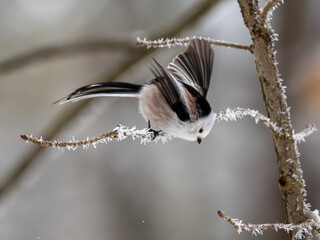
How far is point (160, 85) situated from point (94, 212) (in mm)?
3800

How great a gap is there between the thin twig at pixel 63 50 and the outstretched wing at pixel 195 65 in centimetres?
46

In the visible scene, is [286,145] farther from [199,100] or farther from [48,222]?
[48,222]

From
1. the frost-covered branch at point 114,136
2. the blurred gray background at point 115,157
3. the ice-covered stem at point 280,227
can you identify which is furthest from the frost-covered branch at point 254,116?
the blurred gray background at point 115,157

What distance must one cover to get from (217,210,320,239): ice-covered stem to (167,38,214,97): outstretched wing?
0.32m

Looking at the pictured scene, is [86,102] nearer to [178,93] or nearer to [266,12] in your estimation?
[178,93]

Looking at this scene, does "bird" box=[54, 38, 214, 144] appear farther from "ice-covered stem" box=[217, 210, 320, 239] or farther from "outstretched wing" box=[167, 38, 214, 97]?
"ice-covered stem" box=[217, 210, 320, 239]

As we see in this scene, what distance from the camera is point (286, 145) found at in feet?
1.90

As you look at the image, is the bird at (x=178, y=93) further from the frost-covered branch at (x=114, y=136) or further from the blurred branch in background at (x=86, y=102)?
the blurred branch in background at (x=86, y=102)

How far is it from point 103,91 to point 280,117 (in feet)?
0.93

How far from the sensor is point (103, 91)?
688mm

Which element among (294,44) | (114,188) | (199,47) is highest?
(294,44)

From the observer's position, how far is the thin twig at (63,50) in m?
1.25

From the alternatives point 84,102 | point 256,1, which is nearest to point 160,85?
point 256,1

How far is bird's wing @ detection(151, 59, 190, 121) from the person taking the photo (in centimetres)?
68
